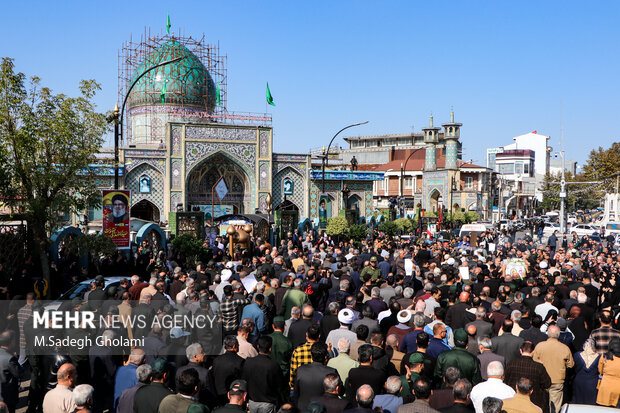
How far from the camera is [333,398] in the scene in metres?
5.55

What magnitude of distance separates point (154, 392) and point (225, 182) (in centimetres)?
3314

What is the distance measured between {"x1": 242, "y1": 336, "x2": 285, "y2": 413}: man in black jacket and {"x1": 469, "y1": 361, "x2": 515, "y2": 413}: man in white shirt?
205cm

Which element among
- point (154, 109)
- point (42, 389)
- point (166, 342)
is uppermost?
point (154, 109)

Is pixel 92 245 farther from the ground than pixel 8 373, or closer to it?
farther from the ground

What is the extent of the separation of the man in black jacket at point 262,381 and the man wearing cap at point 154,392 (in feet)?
3.42

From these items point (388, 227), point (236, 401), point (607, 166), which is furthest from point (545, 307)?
point (607, 166)

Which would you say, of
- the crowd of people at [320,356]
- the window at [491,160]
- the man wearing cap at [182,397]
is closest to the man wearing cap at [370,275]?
the crowd of people at [320,356]

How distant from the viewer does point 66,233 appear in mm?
15836

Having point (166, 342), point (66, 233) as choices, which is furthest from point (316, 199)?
point (166, 342)

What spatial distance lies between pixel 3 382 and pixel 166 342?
6.34 feet

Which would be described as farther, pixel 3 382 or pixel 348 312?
pixel 348 312

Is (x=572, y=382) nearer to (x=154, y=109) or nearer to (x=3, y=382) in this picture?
(x=3, y=382)

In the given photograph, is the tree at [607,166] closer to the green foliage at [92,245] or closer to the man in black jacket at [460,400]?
the green foliage at [92,245]

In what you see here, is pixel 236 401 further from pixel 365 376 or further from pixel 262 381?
pixel 365 376
